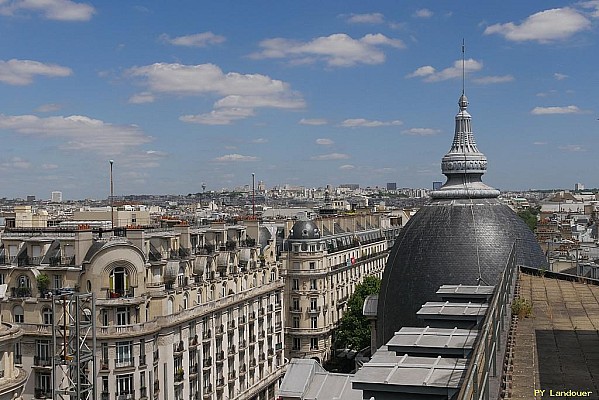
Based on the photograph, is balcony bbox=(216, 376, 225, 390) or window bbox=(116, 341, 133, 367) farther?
balcony bbox=(216, 376, 225, 390)

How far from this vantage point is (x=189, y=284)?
50.3 meters

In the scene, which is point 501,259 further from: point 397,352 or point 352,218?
point 352,218

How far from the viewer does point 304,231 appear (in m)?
79.7

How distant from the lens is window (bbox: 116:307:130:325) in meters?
43.0

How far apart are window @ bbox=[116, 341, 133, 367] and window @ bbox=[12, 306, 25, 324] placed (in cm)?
665

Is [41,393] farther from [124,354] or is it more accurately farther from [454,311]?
[454,311]

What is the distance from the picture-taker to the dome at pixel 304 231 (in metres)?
79.6

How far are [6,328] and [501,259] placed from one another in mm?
28424

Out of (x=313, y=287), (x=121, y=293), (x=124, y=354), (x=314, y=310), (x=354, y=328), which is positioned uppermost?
(x=121, y=293)

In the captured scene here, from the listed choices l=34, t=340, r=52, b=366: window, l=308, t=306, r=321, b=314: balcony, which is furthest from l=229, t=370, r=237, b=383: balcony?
l=308, t=306, r=321, b=314: balcony

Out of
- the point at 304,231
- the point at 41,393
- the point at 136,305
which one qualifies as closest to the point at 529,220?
the point at 304,231

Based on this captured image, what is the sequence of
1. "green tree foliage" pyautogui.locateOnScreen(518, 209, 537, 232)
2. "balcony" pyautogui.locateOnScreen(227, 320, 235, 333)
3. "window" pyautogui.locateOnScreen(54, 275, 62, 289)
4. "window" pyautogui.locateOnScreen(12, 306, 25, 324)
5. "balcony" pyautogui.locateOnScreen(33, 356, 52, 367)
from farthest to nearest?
"green tree foliage" pyautogui.locateOnScreen(518, 209, 537, 232) < "balcony" pyautogui.locateOnScreen(227, 320, 235, 333) < "window" pyautogui.locateOnScreen(12, 306, 25, 324) < "window" pyautogui.locateOnScreen(54, 275, 62, 289) < "balcony" pyautogui.locateOnScreen(33, 356, 52, 367)

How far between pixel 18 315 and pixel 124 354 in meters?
7.46

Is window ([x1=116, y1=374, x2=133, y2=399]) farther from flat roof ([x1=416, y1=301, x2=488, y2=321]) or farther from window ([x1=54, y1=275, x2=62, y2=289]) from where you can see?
flat roof ([x1=416, y1=301, x2=488, y2=321])
